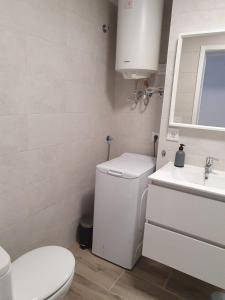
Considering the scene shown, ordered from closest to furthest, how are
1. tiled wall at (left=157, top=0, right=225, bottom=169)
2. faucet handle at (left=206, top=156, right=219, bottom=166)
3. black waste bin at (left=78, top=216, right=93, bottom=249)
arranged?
tiled wall at (left=157, top=0, right=225, bottom=169), faucet handle at (left=206, top=156, right=219, bottom=166), black waste bin at (left=78, top=216, right=93, bottom=249)

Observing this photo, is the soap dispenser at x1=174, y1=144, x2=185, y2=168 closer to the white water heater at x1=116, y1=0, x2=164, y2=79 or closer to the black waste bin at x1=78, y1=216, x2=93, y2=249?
the white water heater at x1=116, y1=0, x2=164, y2=79

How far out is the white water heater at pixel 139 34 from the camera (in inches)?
66.1

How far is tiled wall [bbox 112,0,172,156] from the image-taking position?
2.11 meters

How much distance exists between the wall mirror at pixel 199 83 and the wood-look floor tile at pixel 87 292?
1342 mm

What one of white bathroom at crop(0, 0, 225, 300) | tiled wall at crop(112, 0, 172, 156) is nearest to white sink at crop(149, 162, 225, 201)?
white bathroom at crop(0, 0, 225, 300)

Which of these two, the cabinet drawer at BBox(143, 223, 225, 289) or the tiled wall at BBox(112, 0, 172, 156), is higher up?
the tiled wall at BBox(112, 0, 172, 156)

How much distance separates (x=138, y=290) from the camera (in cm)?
165

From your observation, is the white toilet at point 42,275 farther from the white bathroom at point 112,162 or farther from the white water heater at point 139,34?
the white water heater at point 139,34

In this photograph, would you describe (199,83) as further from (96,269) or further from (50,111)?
(96,269)

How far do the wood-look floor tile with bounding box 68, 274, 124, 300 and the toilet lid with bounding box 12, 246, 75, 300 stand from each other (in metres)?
0.43

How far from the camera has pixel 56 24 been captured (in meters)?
1.55

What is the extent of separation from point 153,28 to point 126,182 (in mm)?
1188

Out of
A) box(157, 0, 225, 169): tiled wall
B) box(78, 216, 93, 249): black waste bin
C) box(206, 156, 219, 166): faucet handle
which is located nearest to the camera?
box(157, 0, 225, 169): tiled wall

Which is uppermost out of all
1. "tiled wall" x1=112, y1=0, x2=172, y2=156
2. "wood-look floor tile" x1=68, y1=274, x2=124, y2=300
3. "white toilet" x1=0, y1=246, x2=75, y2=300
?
"tiled wall" x1=112, y1=0, x2=172, y2=156
